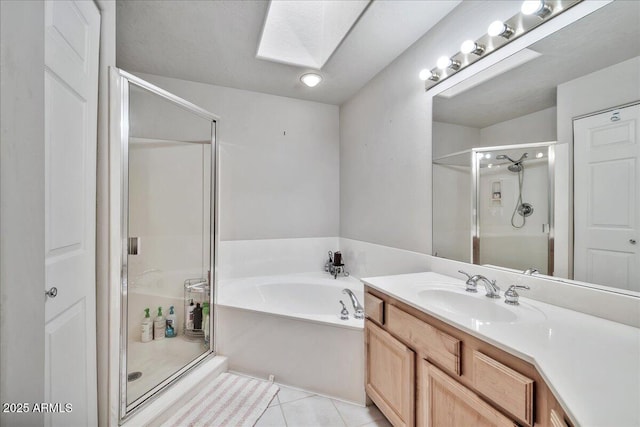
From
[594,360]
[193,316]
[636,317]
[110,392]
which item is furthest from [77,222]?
[636,317]

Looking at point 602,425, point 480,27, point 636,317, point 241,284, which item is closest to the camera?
point 602,425

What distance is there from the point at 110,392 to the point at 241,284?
121 cm

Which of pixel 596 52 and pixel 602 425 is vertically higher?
pixel 596 52

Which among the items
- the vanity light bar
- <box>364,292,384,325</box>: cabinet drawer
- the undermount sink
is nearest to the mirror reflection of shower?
the undermount sink

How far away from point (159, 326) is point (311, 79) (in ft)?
7.87

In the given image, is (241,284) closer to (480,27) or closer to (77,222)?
(77,222)

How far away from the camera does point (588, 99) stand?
40.8 inches

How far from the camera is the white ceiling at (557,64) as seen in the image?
951mm

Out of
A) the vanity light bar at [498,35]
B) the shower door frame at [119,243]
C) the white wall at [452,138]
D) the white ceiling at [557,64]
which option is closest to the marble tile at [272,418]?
the shower door frame at [119,243]

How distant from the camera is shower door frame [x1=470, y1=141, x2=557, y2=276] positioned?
115 centimetres

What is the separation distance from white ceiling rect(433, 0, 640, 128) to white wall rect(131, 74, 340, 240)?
1607 mm

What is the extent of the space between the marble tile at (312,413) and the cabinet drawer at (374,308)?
64cm

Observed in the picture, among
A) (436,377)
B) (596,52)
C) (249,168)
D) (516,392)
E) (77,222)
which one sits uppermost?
(596,52)

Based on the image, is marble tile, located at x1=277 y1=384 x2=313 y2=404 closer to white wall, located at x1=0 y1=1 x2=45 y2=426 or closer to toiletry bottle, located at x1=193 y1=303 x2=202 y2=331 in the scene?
toiletry bottle, located at x1=193 y1=303 x2=202 y2=331
